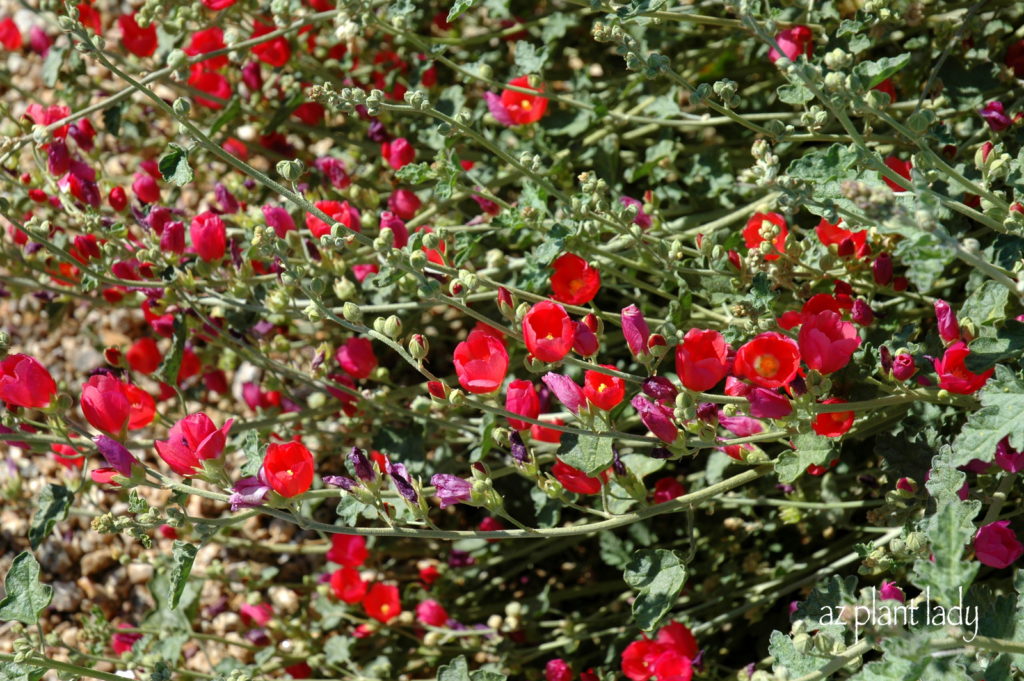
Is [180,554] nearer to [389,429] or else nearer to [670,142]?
[389,429]

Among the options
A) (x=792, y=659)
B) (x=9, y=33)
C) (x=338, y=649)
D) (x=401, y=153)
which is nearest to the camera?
(x=792, y=659)

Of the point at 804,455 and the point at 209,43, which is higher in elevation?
the point at 209,43

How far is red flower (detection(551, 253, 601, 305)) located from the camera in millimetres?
2002

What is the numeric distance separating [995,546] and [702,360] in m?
0.63

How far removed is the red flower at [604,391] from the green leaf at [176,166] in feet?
2.64

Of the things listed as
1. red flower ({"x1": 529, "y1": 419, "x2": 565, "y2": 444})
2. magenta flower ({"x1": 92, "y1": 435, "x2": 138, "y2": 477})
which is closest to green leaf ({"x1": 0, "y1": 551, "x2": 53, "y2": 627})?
magenta flower ({"x1": 92, "y1": 435, "x2": 138, "y2": 477})

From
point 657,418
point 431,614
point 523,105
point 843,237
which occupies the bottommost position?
point 431,614

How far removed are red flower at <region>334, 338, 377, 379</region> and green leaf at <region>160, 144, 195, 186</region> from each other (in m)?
0.77

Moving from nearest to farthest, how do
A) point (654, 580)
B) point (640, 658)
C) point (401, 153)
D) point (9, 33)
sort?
1. point (654, 580)
2. point (640, 658)
3. point (401, 153)
4. point (9, 33)

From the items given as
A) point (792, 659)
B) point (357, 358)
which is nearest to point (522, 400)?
point (792, 659)

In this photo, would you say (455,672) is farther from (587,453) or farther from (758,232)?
(758,232)

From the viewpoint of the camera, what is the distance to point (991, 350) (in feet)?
5.51

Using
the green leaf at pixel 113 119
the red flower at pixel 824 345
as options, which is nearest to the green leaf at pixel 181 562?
the red flower at pixel 824 345

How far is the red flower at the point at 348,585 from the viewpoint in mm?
2672
